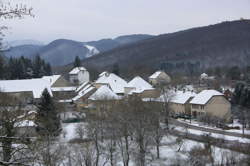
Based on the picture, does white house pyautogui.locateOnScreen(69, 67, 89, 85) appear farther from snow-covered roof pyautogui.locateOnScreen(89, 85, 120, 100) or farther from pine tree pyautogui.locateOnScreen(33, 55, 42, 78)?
Result: snow-covered roof pyautogui.locateOnScreen(89, 85, 120, 100)

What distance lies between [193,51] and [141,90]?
93.1 metres

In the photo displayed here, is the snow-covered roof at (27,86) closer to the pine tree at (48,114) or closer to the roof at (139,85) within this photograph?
the roof at (139,85)

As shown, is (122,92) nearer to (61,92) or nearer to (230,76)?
(61,92)

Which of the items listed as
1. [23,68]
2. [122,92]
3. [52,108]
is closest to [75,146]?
[52,108]

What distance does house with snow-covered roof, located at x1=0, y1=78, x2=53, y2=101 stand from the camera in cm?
4484

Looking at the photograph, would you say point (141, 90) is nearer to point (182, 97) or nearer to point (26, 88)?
point (182, 97)

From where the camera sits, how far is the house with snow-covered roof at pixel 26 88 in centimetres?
4484

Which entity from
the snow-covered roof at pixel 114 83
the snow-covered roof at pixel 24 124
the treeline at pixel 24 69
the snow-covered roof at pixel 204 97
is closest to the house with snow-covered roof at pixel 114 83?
the snow-covered roof at pixel 114 83

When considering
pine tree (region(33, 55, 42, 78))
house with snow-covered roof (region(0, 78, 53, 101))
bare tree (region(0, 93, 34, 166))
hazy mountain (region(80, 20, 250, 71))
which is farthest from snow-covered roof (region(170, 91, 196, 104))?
hazy mountain (region(80, 20, 250, 71))

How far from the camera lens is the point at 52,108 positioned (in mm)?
30594

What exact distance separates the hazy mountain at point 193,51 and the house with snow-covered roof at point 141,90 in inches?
2609

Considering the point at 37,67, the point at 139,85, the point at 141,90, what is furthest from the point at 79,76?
the point at 141,90

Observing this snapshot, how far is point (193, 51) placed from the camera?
137125 mm

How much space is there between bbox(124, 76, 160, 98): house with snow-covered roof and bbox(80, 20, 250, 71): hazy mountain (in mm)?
66259
